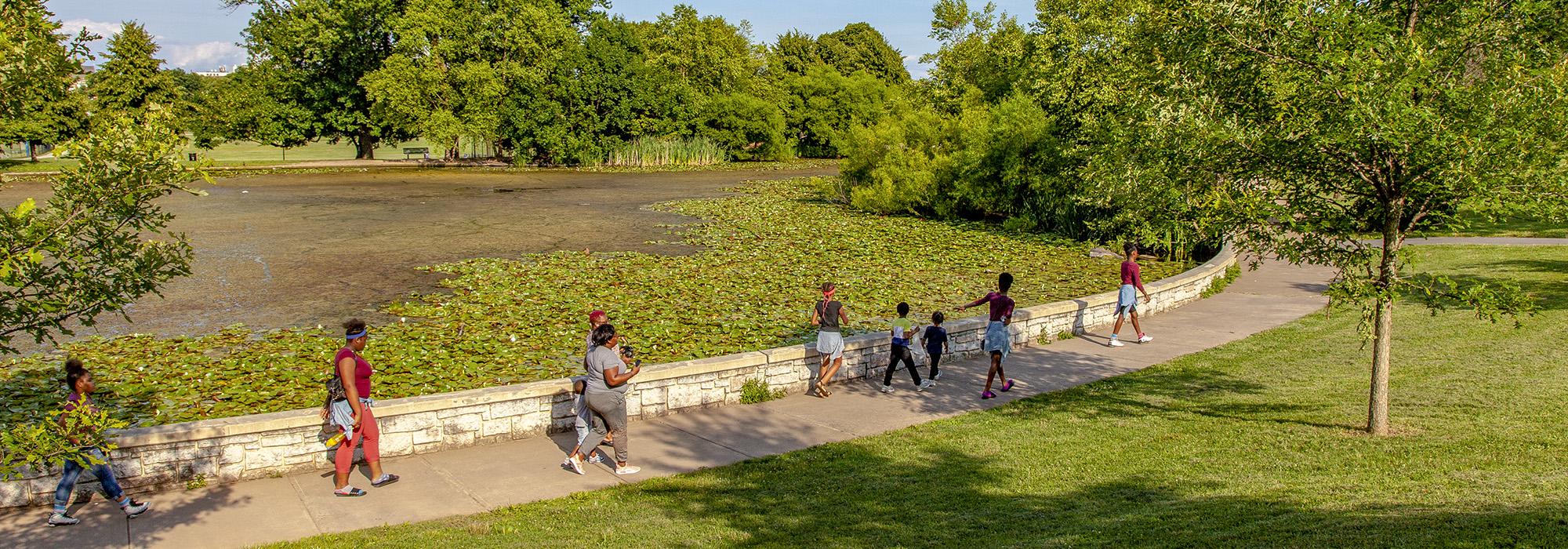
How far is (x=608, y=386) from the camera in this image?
29.2 feet

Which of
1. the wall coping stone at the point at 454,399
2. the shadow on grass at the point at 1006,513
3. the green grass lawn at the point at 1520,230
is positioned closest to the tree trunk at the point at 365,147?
the wall coping stone at the point at 454,399

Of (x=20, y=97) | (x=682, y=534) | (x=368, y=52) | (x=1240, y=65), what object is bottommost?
(x=682, y=534)

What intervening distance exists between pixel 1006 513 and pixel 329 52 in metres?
60.6

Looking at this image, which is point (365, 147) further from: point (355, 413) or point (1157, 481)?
point (1157, 481)

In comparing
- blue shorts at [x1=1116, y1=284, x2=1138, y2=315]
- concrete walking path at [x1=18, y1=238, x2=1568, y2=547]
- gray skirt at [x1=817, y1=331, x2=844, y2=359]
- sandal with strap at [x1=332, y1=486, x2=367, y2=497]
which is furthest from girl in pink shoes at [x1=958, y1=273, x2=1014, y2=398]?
sandal with strap at [x1=332, y1=486, x2=367, y2=497]

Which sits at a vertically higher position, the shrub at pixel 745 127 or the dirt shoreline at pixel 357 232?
the shrub at pixel 745 127

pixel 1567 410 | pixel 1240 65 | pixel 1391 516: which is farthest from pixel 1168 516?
pixel 1567 410

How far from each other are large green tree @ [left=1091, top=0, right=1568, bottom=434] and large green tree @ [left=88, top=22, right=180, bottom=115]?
6236 centimetres

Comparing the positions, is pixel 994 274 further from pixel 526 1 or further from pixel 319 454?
pixel 526 1

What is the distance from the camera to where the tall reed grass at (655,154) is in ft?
200

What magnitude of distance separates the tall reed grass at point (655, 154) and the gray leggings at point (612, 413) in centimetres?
5287

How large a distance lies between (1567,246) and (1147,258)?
9564 millimetres

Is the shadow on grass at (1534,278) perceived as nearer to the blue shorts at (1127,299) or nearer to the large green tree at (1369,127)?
the blue shorts at (1127,299)

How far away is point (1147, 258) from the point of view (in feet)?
81.1
